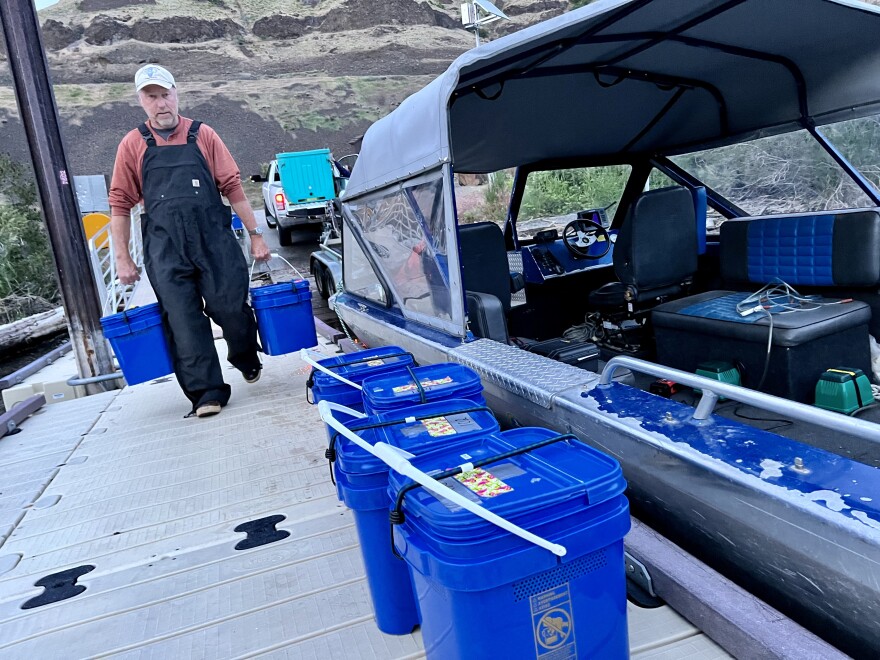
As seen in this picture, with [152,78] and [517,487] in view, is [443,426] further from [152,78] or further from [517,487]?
[152,78]

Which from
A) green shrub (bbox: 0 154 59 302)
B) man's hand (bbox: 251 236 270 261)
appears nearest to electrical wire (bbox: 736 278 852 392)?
man's hand (bbox: 251 236 270 261)

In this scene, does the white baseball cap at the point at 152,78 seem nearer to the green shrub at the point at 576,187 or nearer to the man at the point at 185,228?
the man at the point at 185,228

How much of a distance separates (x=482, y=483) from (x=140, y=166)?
3.37 meters

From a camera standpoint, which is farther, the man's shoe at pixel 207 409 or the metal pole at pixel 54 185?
the metal pole at pixel 54 185

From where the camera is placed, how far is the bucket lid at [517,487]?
4.11 feet

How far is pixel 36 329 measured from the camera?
1040 centimetres

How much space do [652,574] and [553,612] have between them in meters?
0.57

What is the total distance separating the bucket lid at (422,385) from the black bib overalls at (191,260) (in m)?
2.11

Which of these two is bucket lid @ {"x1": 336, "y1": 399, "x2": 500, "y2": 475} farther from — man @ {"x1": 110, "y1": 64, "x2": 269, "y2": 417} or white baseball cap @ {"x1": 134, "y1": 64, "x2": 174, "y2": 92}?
white baseball cap @ {"x1": 134, "y1": 64, "x2": 174, "y2": 92}

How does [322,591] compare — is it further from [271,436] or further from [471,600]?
[271,436]

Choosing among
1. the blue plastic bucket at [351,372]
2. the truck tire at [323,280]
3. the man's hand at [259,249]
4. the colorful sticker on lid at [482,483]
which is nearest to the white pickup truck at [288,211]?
the truck tire at [323,280]

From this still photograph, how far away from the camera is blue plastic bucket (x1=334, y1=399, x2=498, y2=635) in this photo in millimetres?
1687

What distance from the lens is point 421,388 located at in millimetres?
2117

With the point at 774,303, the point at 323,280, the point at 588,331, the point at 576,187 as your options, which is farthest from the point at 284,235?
the point at 774,303
